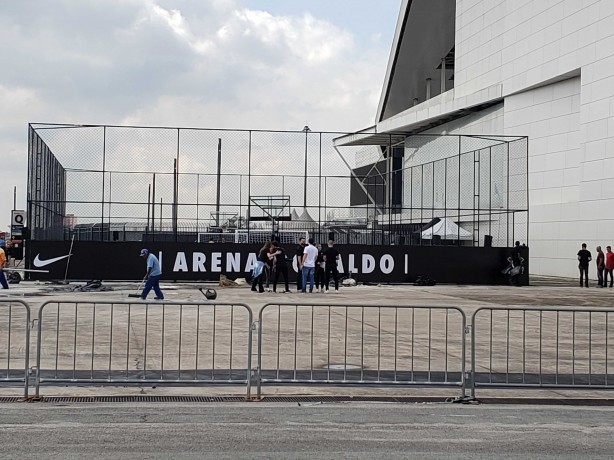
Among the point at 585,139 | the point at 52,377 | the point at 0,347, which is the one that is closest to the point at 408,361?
the point at 52,377

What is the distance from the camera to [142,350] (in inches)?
502

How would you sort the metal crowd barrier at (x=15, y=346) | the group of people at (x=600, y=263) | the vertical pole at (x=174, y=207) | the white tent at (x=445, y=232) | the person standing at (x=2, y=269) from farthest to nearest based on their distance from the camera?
the white tent at (x=445, y=232) → the group of people at (x=600, y=263) → the vertical pole at (x=174, y=207) → the person standing at (x=2, y=269) → the metal crowd barrier at (x=15, y=346)

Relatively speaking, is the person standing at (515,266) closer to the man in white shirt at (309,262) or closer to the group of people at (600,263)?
the group of people at (600,263)

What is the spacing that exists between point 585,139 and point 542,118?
223 inches

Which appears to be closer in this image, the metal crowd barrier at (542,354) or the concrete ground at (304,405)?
the concrete ground at (304,405)

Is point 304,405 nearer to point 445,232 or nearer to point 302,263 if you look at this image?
point 302,263

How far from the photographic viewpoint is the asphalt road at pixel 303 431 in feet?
23.0

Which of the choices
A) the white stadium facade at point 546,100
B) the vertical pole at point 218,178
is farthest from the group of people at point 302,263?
the white stadium facade at point 546,100

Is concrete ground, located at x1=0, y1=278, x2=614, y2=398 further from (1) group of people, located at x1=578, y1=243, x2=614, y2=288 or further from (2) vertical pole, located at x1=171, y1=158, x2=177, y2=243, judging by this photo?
(1) group of people, located at x1=578, y1=243, x2=614, y2=288

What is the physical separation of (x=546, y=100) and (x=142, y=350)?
124 ft

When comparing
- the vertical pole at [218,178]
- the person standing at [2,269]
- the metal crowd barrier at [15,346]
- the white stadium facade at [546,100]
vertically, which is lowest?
the metal crowd barrier at [15,346]

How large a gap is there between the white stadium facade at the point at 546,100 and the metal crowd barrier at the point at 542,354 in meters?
18.6

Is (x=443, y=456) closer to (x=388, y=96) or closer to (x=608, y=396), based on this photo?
(x=608, y=396)

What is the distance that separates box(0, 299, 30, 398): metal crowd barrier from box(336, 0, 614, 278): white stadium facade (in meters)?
22.7
